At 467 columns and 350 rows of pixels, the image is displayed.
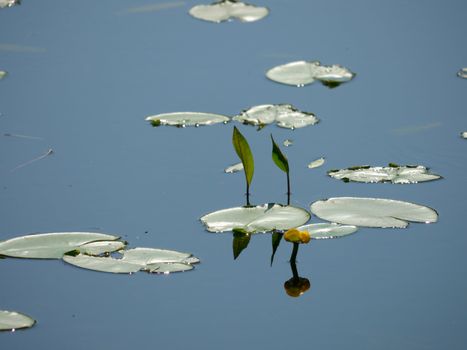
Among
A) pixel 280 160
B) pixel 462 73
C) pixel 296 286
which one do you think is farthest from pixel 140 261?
pixel 462 73

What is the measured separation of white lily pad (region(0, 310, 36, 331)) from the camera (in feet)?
5.57

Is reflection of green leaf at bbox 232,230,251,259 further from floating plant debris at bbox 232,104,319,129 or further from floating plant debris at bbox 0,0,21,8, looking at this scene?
floating plant debris at bbox 0,0,21,8

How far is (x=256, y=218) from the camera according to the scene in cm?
206

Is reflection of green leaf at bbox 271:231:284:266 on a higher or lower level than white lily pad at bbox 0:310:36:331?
higher

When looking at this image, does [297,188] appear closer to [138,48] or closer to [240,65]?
[240,65]

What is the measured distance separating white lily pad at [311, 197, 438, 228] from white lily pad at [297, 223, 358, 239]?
13mm

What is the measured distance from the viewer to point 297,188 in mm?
2221

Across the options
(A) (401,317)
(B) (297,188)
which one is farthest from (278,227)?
(A) (401,317)

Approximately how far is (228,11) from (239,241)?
155 centimetres

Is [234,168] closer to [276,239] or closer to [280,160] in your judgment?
[280,160]

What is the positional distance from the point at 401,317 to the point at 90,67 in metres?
1.53

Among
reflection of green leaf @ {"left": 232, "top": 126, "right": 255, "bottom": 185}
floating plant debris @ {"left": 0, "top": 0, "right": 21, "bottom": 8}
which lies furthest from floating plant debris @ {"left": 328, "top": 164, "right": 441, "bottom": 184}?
floating plant debris @ {"left": 0, "top": 0, "right": 21, "bottom": 8}

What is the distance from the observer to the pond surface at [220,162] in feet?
5.78

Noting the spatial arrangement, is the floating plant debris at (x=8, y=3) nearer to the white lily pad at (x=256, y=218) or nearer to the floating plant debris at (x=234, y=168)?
the floating plant debris at (x=234, y=168)
